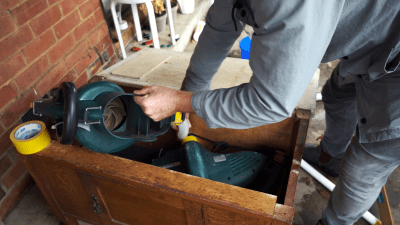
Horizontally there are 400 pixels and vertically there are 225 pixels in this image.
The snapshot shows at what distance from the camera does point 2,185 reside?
1275 millimetres

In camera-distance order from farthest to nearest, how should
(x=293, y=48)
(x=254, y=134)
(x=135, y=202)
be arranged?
(x=254, y=134)
(x=135, y=202)
(x=293, y=48)

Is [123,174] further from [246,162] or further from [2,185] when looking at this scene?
[2,185]

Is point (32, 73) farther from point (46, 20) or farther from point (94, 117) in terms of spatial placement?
point (94, 117)

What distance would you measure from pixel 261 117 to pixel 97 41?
1717 mm

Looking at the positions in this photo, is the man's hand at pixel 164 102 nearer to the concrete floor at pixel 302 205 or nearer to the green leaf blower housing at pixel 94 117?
the green leaf blower housing at pixel 94 117

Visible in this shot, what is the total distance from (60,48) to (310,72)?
1.54 m

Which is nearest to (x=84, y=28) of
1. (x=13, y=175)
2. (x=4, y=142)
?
(x=4, y=142)

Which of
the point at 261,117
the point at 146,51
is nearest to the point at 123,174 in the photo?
the point at 261,117

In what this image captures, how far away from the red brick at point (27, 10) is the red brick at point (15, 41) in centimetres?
5

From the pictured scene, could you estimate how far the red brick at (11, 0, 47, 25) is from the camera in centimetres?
A: 130

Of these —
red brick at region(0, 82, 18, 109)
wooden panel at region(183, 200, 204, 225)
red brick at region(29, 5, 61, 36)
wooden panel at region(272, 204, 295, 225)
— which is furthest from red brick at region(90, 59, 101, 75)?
wooden panel at region(272, 204, 295, 225)

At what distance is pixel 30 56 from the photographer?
140 cm

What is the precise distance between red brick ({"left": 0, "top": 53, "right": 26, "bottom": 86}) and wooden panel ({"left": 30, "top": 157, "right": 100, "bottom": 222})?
0.57 meters

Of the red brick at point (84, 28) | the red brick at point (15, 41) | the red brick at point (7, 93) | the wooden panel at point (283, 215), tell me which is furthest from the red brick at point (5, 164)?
the wooden panel at point (283, 215)
